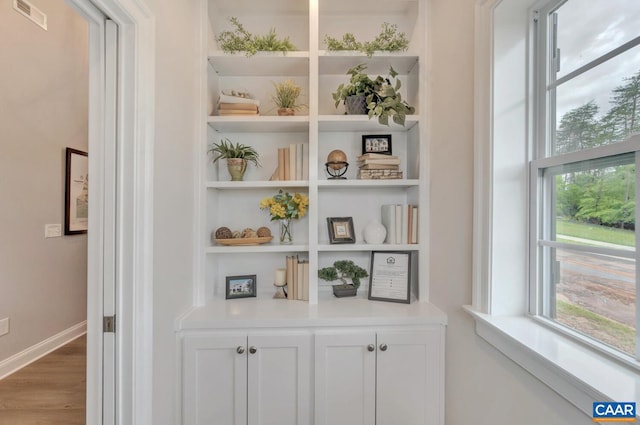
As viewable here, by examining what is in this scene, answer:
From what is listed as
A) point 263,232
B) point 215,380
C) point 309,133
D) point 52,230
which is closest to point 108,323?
point 215,380

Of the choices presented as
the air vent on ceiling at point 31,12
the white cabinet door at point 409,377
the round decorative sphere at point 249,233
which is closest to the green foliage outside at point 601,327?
the white cabinet door at point 409,377

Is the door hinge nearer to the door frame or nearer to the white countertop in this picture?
the door frame

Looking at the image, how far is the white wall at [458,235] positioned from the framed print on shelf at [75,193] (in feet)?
9.32

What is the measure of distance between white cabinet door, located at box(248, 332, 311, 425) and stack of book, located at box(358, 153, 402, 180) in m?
1.03

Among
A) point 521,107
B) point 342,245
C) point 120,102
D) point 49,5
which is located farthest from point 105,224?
point 49,5

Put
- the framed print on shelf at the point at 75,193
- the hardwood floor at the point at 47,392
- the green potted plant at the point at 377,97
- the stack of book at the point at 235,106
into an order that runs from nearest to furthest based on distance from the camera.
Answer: the hardwood floor at the point at 47,392 < the green potted plant at the point at 377,97 < the stack of book at the point at 235,106 < the framed print on shelf at the point at 75,193

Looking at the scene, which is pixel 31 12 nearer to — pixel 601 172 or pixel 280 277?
pixel 280 277

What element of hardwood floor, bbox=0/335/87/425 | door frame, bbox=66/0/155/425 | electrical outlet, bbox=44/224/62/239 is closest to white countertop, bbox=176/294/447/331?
door frame, bbox=66/0/155/425

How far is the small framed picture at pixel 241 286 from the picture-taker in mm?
1920

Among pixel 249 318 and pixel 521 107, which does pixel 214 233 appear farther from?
pixel 521 107

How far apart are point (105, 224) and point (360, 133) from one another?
61.9 inches

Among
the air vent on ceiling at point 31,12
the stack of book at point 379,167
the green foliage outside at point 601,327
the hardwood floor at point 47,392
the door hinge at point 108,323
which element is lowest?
the hardwood floor at point 47,392

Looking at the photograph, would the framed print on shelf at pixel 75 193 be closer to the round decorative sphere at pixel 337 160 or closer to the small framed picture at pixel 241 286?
the small framed picture at pixel 241 286

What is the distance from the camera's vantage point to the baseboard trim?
1972mm
